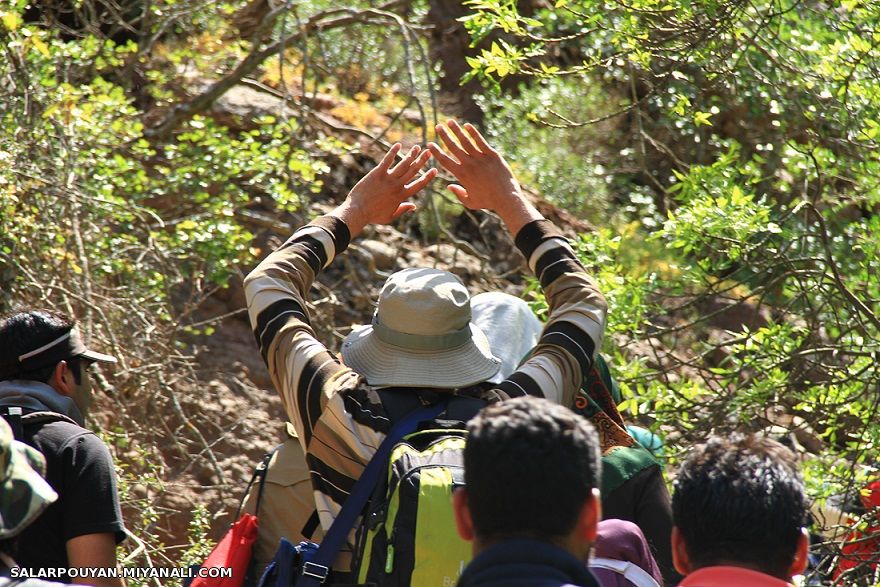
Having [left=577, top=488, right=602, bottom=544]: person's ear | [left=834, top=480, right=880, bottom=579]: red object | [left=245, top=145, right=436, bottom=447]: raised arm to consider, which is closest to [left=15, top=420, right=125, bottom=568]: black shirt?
[left=245, top=145, right=436, bottom=447]: raised arm

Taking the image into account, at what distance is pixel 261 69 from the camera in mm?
8781

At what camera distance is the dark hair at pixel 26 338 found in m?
2.74

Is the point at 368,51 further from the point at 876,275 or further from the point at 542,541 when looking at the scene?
the point at 542,541

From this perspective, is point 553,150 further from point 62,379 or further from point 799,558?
point 799,558

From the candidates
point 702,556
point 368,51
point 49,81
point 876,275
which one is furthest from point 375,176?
point 368,51

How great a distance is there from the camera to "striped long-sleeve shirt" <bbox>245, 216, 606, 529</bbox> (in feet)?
7.63

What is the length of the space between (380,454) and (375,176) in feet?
3.07

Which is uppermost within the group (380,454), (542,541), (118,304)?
(542,541)

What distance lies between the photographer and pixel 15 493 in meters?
1.83

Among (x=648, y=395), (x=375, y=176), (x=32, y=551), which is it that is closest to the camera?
(x=32, y=551)

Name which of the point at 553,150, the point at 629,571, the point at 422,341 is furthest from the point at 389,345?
the point at 553,150

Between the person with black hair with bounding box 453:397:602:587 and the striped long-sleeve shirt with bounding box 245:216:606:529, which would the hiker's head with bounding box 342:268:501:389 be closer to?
the striped long-sleeve shirt with bounding box 245:216:606:529

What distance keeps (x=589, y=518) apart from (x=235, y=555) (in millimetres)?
1168

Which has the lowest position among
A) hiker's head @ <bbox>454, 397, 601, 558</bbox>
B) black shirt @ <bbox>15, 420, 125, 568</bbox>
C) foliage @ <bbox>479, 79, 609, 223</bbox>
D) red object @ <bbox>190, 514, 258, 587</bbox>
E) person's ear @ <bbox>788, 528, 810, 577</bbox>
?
foliage @ <bbox>479, 79, 609, 223</bbox>
